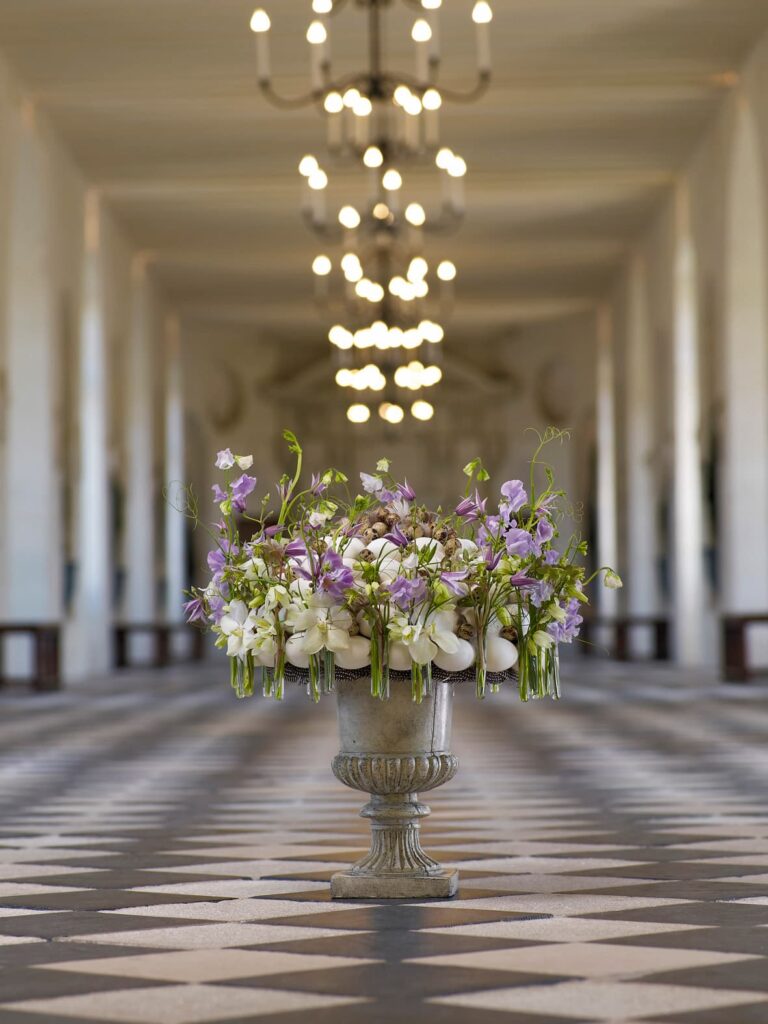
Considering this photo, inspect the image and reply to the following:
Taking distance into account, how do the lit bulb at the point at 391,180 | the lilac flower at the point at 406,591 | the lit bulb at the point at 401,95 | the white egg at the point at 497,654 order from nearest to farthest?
the lilac flower at the point at 406,591
the white egg at the point at 497,654
the lit bulb at the point at 401,95
the lit bulb at the point at 391,180

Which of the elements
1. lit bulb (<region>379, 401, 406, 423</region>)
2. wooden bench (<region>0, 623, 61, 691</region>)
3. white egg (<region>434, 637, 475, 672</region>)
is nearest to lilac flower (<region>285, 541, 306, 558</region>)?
white egg (<region>434, 637, 475, 672</region>)

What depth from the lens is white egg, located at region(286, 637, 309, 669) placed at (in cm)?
368

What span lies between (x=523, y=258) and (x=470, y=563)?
2308 centimetres

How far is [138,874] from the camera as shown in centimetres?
434

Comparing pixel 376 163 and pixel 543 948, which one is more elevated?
pixel 376 163

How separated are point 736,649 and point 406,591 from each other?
42.7ft

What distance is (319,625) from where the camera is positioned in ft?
12.0

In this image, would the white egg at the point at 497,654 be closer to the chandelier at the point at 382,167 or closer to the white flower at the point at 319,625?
the white flower at the point at 319,625

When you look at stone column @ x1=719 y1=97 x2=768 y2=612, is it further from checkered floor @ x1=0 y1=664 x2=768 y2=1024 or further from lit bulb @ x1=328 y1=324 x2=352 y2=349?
checkered floor @ x1=0 y1=664 x2=768 y2=1024

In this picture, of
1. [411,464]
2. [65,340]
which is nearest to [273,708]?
[65,340]

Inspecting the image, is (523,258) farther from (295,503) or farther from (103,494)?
(295,503)

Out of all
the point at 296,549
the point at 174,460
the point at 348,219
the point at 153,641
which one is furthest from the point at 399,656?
the point at 174,460

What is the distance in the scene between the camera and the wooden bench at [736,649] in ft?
52.9

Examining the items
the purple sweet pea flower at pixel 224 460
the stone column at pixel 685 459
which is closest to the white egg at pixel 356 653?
the purple sweet pea flower at pixel 224 460
